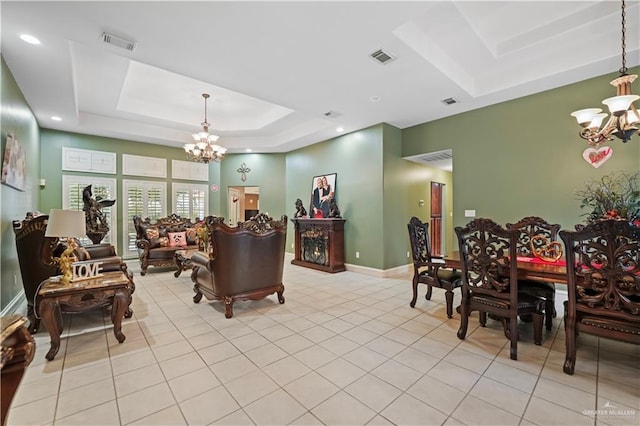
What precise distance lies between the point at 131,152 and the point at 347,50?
6.51 metres

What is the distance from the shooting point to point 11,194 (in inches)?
145

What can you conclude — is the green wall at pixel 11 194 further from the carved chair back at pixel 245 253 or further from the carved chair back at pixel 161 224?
the carved chair back at pixel 245 253

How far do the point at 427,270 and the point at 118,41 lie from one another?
4.50 m

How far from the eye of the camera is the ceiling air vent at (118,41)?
2.96m

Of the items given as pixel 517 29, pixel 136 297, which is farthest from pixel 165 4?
pixel 517 29

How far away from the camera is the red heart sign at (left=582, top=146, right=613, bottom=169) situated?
12.3 ft

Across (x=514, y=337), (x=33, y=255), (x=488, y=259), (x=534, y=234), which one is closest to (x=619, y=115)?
(x=534, y=234)

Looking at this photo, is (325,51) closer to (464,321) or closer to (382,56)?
(382,56)

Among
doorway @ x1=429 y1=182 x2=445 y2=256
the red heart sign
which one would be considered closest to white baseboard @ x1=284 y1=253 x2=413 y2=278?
doorway @ x1=429 y1=182 x2=445 y2=256

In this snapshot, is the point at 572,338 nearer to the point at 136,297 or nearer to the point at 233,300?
the point at 233,300

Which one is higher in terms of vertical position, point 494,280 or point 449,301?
point 494,280

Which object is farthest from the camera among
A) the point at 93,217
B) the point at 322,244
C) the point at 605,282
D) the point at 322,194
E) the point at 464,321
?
the point at 322,194

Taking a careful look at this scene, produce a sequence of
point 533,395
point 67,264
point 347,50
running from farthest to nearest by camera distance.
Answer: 1. point 347,50
2. point 67,264
3. point 533,395

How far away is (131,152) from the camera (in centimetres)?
723
